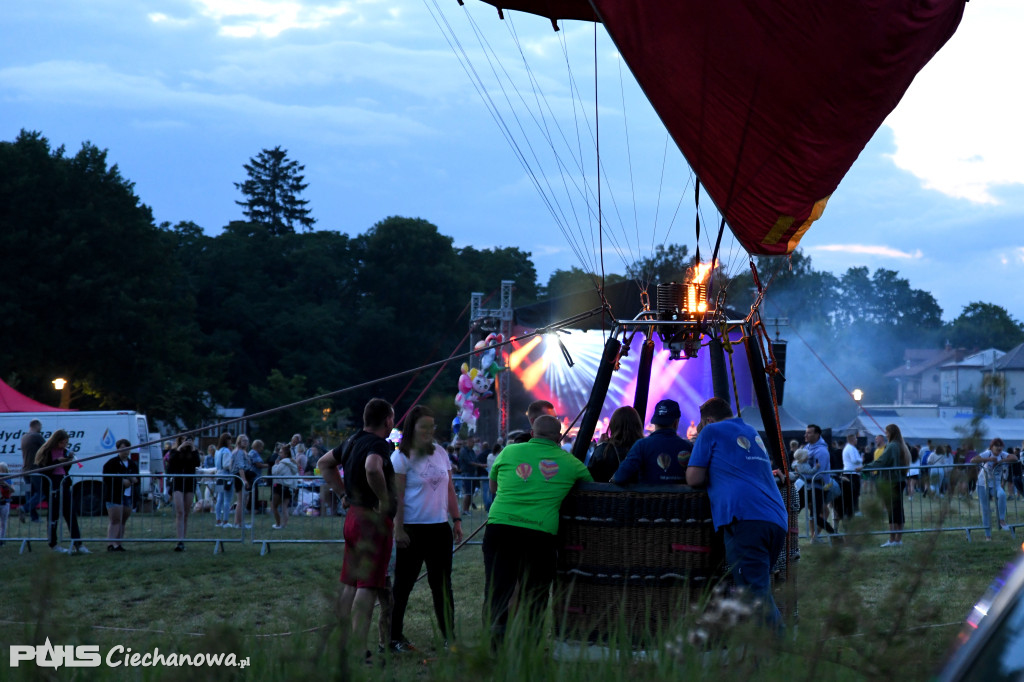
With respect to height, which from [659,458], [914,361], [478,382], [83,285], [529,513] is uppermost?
[914,361]

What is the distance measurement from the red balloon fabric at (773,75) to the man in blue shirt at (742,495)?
2.76 meters

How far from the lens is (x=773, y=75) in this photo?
6.99 metres

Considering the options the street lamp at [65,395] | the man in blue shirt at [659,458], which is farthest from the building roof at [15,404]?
the man in blue shirt at [659,458]

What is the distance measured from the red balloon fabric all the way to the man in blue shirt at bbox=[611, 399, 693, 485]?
2.58 m

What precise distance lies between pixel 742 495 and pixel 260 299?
58775 mm

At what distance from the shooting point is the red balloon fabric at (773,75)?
6.71 metres

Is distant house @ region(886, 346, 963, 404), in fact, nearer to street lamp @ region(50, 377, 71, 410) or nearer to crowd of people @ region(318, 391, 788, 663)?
street lamp @ region(50, 377, 71, 410)

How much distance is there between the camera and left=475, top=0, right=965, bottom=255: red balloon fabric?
6.71 metres

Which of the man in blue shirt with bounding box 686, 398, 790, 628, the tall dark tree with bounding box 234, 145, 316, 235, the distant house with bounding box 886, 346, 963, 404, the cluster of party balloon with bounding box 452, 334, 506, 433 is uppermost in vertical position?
the tall dark tree with bounding box 234, 145, 316, 235

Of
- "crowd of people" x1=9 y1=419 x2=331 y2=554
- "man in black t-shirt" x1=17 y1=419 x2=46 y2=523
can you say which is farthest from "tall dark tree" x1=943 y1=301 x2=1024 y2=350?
"man in black t-shirt" x1=17 y1=419 x2=46 y2=523

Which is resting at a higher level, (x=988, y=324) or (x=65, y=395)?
(x=65, y=395)

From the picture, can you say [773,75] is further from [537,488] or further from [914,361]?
[914,361]
